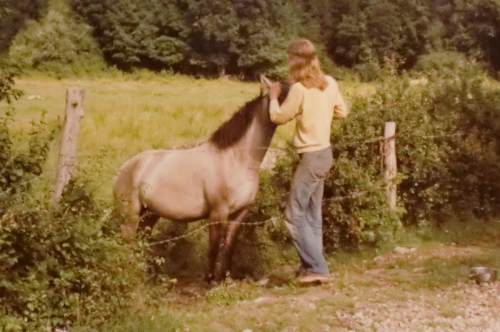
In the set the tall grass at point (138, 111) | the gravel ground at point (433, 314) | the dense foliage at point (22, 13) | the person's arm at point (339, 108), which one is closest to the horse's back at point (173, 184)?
the person's arm at point (339, 108)

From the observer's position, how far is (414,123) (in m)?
9.11

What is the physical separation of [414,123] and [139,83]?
2207 cm

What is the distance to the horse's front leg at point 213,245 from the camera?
702 centimetres

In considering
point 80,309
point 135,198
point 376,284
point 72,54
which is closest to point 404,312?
point 376,284

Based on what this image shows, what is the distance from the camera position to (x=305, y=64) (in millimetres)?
6125

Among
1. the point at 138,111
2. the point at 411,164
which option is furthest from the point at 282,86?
the point at 138,111

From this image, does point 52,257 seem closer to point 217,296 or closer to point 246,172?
point 217,296

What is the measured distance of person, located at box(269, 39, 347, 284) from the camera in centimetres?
613

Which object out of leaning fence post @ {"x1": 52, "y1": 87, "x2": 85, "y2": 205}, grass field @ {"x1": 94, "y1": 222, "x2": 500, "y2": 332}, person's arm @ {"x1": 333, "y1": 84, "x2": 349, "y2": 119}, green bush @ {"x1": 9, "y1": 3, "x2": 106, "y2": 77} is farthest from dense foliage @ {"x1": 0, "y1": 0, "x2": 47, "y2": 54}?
person's arm @ {"x1": 333, "y1": 84, "x2": 349, "y2": 119}

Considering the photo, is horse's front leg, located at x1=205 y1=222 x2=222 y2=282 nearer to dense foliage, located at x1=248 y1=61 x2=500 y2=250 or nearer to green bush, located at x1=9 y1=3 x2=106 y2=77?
dense foliage, located at x1=248 y1=61 x2=500 y2=250

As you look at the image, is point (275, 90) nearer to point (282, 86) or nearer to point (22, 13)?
point (282, 86)

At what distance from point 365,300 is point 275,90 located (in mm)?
2103

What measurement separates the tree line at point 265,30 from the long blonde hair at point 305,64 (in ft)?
57.4

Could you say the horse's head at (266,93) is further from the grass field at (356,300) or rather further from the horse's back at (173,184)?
the grass field at (356,300)
